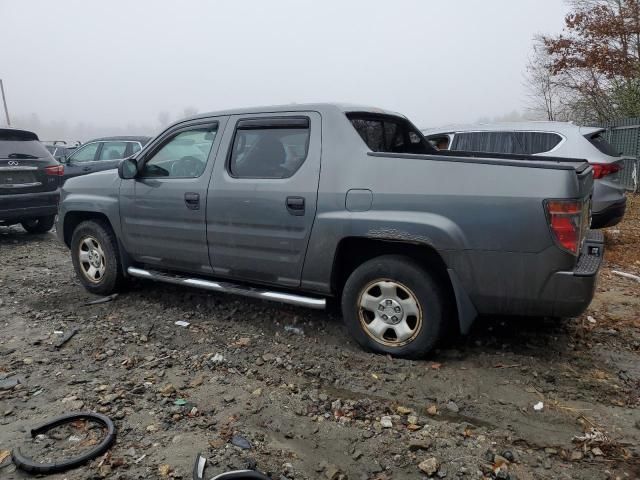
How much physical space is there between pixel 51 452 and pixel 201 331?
171 cm

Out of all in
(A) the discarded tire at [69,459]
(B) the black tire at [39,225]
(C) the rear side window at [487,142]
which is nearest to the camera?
(A) the discarded tire at [69,459]

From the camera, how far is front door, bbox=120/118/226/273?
4234mm

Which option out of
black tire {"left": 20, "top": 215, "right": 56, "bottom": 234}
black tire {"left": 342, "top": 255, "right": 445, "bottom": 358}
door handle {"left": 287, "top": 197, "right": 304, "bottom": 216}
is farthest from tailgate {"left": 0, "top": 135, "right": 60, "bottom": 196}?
black tire {"left": 342, "top": 255, "right": 445, "bottom": 358}

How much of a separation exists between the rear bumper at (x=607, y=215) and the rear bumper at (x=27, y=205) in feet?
25.9

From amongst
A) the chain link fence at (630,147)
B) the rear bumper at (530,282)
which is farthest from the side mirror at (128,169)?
the chain link fence at (630,147)

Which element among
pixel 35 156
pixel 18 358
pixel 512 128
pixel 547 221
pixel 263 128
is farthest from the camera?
pixel 35 156

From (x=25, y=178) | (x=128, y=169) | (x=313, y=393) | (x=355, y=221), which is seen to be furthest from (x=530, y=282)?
(x=25, y=178)

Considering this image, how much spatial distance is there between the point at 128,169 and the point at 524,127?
5195mm

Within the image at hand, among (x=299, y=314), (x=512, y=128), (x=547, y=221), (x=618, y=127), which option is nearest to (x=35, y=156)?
(x=299, y=314)

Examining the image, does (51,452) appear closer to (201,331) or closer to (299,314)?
(201,331)

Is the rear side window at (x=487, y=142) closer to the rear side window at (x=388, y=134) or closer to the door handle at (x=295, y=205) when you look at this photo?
the rear side window at (x=388, y=134)

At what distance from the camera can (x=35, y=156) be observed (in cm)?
798

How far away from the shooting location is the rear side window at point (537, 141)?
256 inches

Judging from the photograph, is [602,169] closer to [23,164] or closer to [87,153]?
[23,164]
